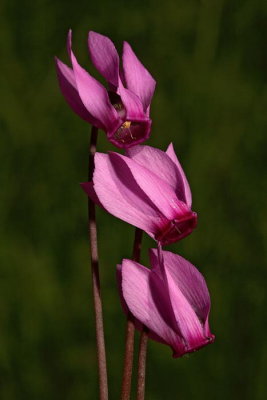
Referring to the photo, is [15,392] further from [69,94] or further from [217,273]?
[69,94]

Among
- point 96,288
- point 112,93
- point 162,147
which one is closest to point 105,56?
point 112,93

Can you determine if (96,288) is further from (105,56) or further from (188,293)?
(105,56)

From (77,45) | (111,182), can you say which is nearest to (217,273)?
(77,45)

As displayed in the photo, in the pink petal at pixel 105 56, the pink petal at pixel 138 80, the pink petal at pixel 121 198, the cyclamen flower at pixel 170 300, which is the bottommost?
the cyclamen flower at pixel 170 300

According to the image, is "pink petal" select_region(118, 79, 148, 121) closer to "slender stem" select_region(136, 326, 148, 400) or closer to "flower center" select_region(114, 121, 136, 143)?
"flower center" select_region(114, 121, 136, 143)

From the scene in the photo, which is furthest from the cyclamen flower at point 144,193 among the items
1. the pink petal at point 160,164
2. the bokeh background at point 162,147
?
the bokeh background at point 162,147

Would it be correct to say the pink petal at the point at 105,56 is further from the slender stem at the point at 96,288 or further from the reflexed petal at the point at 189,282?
the reflexed petal at the point at 189,282

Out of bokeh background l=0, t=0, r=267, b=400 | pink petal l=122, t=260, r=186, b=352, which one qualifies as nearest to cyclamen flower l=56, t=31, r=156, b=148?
pink petal l=122, t=260, r=186, b=352
